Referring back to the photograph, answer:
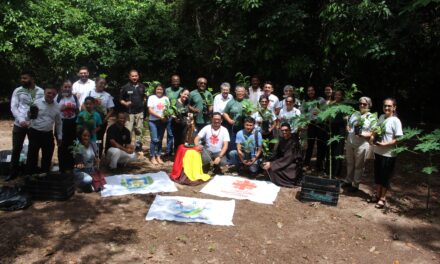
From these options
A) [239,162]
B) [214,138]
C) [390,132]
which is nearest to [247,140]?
[239,162]

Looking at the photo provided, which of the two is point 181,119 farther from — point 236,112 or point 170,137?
point 236,112

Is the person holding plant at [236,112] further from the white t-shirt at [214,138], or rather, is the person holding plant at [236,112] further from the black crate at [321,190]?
the black crate at [321,190]

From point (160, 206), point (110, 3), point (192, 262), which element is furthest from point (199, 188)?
point (110, 3)

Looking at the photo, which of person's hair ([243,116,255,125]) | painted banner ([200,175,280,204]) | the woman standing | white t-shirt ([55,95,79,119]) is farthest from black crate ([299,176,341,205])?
white t-shirt ([55,95,79,119])

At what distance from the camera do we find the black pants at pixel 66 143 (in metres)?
6.96

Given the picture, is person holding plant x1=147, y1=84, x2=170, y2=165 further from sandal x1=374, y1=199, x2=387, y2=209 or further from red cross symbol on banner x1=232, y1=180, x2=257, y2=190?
sandal x1=374, y1=199, x2=387, y2=209

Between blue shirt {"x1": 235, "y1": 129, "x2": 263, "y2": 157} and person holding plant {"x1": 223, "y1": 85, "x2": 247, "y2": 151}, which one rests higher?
person holding plant {"x1": 223, "y1": 85, "x2": 247, "y2": 151}

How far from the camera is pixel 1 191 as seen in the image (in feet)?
18.0

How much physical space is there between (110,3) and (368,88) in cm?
862

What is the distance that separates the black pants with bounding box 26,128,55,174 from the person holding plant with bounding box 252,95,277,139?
3.69m

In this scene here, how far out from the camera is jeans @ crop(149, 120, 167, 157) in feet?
26.2

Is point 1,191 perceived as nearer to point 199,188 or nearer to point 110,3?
point 199,188

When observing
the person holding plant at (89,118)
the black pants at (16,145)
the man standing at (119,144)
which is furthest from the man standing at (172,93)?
the black pants at (16,145)

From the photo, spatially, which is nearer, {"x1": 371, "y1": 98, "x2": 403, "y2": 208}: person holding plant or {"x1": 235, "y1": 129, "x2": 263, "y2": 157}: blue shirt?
{"x1": 371, "y1": 98, "x2": 403, "y2": 208}: person holding plant
